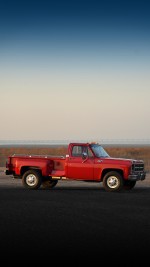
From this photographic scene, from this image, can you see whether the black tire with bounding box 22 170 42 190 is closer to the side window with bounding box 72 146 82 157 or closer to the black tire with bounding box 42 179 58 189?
the black tire with bounding box 42 179 58 189

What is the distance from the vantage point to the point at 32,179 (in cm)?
2250

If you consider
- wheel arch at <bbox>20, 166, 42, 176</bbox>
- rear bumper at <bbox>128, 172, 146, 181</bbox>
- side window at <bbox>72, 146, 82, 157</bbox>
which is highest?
side window at <bbox>72, 146, 82, 157</bbox>

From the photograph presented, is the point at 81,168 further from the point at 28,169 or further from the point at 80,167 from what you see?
the point at 28,169

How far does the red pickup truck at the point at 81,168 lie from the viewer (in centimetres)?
2159

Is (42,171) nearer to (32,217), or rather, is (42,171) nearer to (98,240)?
(32,217)

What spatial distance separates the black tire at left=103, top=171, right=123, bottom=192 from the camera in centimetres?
2150

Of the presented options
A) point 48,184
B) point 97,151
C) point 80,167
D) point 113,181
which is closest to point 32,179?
point 48,184

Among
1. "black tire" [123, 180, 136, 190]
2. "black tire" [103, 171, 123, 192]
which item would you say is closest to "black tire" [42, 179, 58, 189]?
"black tire" [103, 171, 123, 192]

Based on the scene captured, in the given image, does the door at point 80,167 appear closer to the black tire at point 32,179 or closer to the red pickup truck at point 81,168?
the red pickup truck at point 81,168

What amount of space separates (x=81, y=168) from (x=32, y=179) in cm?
207

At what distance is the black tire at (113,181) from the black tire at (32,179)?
8.90ft

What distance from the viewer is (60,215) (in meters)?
14.0

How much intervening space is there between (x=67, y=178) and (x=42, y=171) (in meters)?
1.05

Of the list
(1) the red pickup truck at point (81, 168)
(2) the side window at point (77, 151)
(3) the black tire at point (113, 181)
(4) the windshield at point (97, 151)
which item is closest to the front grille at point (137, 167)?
(1) the red pickup truck at point (81, 168)
